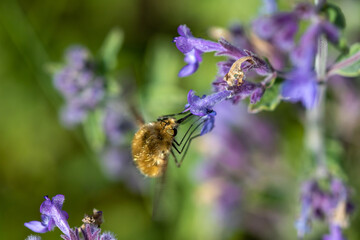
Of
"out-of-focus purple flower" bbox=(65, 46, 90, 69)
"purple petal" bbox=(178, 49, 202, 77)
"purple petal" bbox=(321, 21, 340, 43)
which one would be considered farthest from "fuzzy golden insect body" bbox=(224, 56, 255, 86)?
"out-of-focus purple flower" bbox=(65, 46, 90, 69)

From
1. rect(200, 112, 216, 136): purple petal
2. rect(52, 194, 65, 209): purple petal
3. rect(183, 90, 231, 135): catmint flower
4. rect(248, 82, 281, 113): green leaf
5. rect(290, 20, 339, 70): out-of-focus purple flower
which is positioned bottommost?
rect(52, 194, 65, 209): purple petal

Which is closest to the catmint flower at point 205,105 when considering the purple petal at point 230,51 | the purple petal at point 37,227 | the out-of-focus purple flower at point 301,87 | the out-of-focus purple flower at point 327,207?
the purple petal at point 230,51

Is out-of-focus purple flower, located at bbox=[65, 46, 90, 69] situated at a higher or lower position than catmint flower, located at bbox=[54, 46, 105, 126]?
higher

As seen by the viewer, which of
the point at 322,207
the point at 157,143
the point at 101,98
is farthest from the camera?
the point at 101,98

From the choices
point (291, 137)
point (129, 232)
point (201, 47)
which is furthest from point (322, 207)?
point (129, 232)

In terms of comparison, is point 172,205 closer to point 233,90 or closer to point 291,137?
point 291,137

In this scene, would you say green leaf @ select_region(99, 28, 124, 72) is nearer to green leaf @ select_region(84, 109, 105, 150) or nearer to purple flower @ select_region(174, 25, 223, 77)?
green leaf @ select_region(84, 109, 105, 150)
